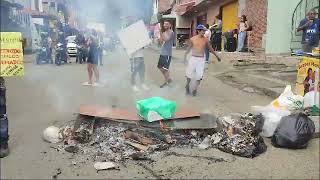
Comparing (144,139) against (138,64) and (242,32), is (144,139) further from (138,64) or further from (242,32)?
(242,32)

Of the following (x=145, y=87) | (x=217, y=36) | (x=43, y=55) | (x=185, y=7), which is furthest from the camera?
(x=185, y=7)

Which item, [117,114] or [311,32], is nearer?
[117,114]

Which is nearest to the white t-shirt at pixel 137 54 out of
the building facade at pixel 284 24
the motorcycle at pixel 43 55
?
the building facade at pixel 284 24

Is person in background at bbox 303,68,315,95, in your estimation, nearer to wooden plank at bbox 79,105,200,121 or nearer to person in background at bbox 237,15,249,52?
wooden plank at bbox 79,105,200,121

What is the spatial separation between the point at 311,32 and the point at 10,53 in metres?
9.86

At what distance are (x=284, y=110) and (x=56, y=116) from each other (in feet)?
12.2

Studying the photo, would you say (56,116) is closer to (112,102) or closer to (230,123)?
(112,102)

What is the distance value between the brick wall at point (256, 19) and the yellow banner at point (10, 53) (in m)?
11.8

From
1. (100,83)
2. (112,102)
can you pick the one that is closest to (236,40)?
(100,83)

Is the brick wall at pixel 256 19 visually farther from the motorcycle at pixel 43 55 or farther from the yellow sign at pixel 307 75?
the motorcycle at pixel 43 55

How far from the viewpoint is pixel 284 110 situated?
A: 19.4 ft

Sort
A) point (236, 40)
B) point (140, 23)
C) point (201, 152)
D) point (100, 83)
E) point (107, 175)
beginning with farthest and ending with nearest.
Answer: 1. point (236, 40)
2. point (100, 83)
3. point (140, 23)
4. point (201, 152)
5. point (107, 175)

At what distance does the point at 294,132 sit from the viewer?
17.0ft

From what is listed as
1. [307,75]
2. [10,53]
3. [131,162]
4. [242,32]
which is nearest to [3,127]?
[10,53]
